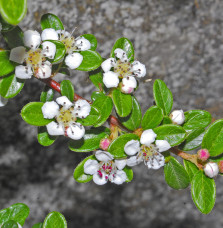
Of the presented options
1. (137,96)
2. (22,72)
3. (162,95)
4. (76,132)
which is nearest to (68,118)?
(76,132)

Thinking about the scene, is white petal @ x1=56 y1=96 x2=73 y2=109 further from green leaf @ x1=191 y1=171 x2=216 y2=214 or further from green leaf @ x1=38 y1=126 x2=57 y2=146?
green leaf @ x1=191 y1=171 x2=216 y2=214

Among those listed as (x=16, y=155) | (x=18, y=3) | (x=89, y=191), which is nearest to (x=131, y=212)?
(x=89, y=191)

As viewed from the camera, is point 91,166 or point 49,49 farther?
point 91,166

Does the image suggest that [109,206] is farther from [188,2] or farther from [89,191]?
[188,2]

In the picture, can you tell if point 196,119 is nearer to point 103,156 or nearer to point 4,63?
point 103,156

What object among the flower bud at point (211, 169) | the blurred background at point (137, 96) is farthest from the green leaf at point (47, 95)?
the blurred background at point (137, 96)

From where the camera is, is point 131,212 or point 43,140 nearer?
point 43,140
